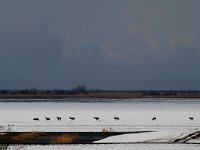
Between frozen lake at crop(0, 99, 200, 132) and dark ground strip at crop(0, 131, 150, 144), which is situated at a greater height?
frozen lake at crop(0, 99, 200, 132)

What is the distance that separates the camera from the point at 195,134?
135ft

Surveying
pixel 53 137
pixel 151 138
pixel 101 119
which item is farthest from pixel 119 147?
pixel 101 119

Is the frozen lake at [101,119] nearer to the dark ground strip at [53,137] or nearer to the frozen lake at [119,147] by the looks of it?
the dark ground strip at [53,137]

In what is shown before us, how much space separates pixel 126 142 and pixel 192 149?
17.0ft

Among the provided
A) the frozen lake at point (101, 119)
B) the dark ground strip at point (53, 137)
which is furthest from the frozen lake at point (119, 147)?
the frozen lake at point (101, 119)

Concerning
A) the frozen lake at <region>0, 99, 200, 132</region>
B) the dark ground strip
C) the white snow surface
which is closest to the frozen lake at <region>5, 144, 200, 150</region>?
the dark ground strip

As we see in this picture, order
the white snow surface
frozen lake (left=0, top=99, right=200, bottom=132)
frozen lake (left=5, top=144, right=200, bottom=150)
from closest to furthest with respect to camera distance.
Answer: frozen lake (left=5, top=144, right=200, bottom=150), the white snow surface, frozen lake (left=0, top=99, right=200, bottom=132)

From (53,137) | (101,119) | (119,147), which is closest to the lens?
(119,147)

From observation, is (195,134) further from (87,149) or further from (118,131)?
(87,149)

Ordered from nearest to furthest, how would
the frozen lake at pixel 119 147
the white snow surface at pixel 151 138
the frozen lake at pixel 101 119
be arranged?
the frozen lake at pixel 119 147 < the white snow surface at pixel 151 138 < the frozen lake at pixel 101 119

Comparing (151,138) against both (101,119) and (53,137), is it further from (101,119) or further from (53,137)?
(101,119)

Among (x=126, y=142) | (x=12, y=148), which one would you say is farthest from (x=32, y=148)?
(x=126, y=142)

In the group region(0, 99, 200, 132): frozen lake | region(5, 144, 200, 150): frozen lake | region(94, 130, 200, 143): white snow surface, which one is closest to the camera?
region(5, 144, 200, 150): frozen lake

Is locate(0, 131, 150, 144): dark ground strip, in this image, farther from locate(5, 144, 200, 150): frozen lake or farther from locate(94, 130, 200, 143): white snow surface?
locate(5, 144, 200, 150): frozen lake
